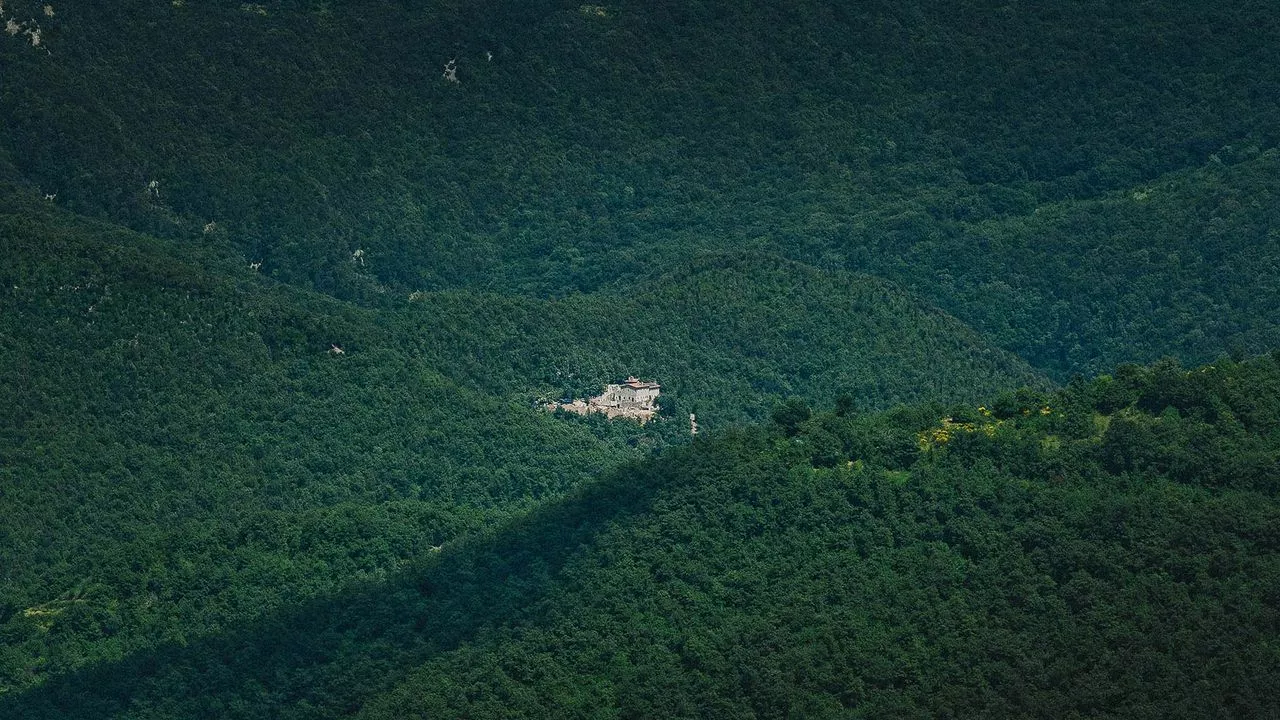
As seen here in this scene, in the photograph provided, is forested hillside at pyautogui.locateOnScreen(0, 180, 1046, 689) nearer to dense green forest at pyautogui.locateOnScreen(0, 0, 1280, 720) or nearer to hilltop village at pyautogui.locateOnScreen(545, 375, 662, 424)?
dense green forest at pyautogui.locateOnScreen(0, 0, 1280, 720)

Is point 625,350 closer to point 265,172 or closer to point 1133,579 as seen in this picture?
point 265,172

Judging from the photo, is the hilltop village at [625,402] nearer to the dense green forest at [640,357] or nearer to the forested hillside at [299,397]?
the dense green forest at [640,357]

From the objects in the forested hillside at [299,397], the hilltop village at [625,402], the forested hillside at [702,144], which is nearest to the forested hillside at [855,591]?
the forested hillside at [299,397]

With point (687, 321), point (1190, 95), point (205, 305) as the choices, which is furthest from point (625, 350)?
point (1190, 95)

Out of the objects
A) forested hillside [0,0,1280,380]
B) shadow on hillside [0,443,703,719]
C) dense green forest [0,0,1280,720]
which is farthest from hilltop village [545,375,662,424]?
shadow on hillside [0,443,703,719]

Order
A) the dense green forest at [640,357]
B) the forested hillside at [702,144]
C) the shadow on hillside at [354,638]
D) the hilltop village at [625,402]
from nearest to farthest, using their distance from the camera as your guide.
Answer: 1. the dense green forest at [640,357]
2. the shadow on hillside at [354,638]
3. the hilltop village at [625,402]
4. the forested hillside at [702,144]

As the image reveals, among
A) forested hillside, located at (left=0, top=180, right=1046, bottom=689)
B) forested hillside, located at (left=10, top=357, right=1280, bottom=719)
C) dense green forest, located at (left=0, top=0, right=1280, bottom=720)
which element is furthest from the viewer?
forested hillside, located at (left=0, top=180, right=1046, bottom=689)
